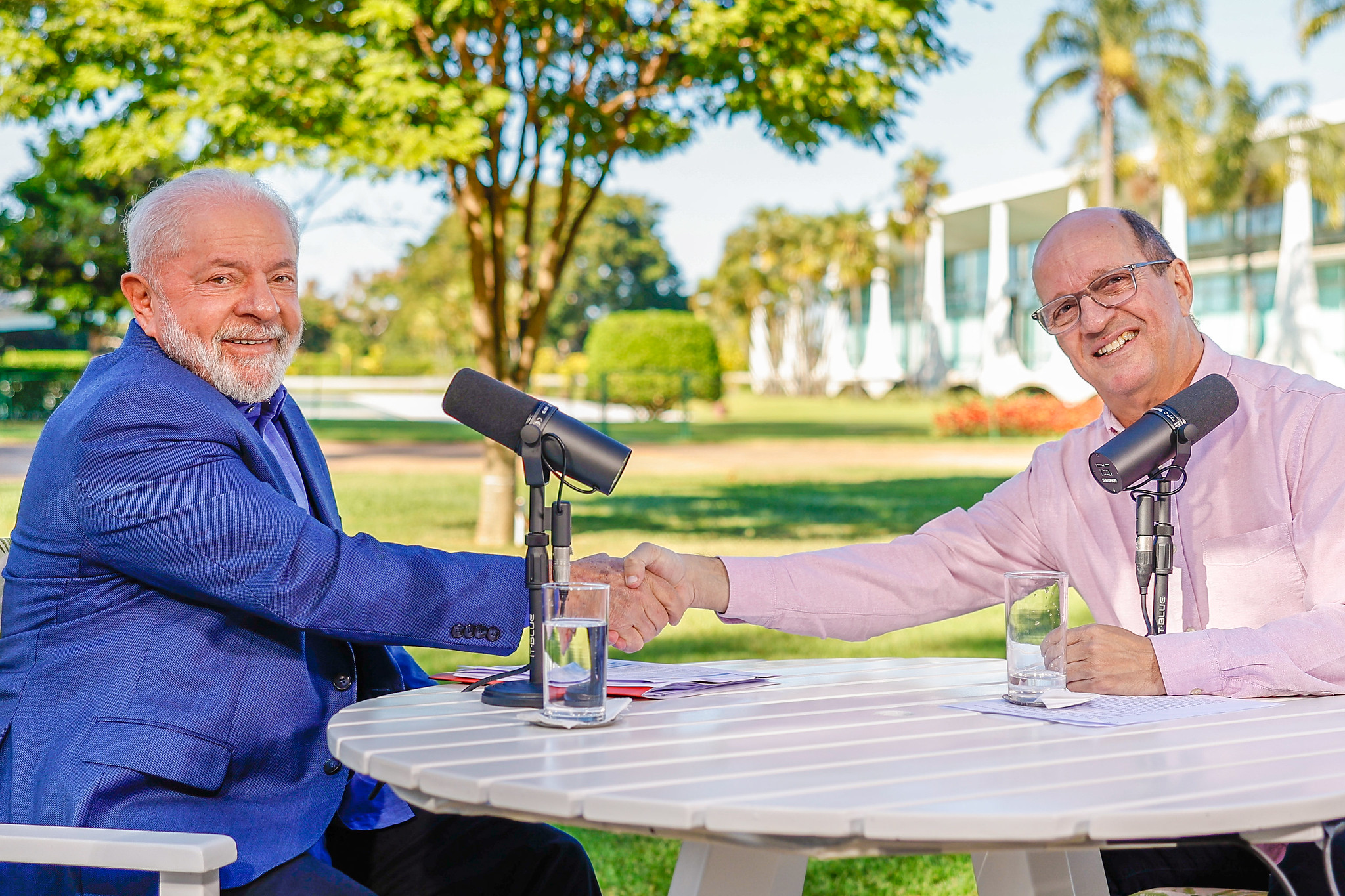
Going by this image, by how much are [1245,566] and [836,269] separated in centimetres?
6151

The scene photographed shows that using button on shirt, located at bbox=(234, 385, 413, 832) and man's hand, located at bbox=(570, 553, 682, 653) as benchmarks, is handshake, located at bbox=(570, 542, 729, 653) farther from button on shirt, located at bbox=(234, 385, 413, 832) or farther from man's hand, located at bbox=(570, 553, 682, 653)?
button on shirt, located at bbox=(234, 385, 413, 832)

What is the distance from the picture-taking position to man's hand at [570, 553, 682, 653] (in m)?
2.53

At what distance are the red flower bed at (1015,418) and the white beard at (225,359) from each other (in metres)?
30.1

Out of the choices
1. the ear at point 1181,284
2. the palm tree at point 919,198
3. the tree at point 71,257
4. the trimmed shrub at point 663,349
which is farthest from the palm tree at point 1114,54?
the ear at point 1181,284

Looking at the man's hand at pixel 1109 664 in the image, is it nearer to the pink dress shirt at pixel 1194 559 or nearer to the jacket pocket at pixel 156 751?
the pink dress shirt at pixel 1194 559

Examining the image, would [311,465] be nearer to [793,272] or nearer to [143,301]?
[143,301]

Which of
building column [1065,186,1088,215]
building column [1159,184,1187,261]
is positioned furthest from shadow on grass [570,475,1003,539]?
building column [1159,184,1187,261]

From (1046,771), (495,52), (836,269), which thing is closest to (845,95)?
(495,52)

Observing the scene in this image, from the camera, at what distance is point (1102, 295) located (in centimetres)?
281

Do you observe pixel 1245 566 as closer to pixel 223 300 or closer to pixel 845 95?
pixel 223 300

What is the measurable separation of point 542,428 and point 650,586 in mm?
640

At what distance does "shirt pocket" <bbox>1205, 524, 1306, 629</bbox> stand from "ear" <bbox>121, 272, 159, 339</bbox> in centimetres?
211

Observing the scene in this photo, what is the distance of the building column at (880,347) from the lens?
201 feet

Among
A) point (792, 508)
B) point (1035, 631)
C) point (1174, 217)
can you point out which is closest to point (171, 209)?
point (1035, 631)
